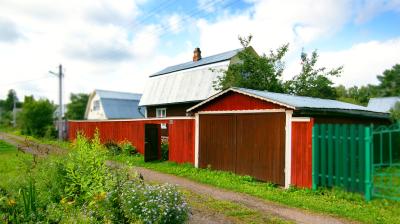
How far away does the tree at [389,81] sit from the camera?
56406 mm

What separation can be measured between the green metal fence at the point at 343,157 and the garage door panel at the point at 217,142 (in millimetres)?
3246

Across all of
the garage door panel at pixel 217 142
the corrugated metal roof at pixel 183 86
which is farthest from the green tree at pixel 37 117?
the garage door panel at pixel 217 142

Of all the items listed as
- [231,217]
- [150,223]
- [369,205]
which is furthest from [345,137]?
[150,223]

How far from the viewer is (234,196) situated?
330 inches

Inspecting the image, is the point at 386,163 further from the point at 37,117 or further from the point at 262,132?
the point at 37,117

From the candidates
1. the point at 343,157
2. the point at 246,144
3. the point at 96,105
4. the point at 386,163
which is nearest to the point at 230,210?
the point at 343,157

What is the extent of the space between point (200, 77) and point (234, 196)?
50.2 ft

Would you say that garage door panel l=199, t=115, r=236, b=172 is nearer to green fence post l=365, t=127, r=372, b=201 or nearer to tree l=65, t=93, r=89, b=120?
green fence post l=365, t=127, r=372, b=201

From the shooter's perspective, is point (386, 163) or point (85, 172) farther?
point (386, 163)

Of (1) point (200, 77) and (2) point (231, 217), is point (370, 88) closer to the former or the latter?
(1) point (200, 77)

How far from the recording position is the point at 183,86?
23875 millimetres

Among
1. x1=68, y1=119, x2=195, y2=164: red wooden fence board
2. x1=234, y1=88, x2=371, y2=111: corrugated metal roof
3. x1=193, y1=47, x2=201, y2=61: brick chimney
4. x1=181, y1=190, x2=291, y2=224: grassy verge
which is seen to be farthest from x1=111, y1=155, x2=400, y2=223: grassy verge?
x1=193, y1=47, x2=201, y2=61: brick chimney

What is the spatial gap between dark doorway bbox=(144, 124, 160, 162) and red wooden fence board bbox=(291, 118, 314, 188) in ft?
24.6

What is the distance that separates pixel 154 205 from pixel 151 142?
10650 millimetres
